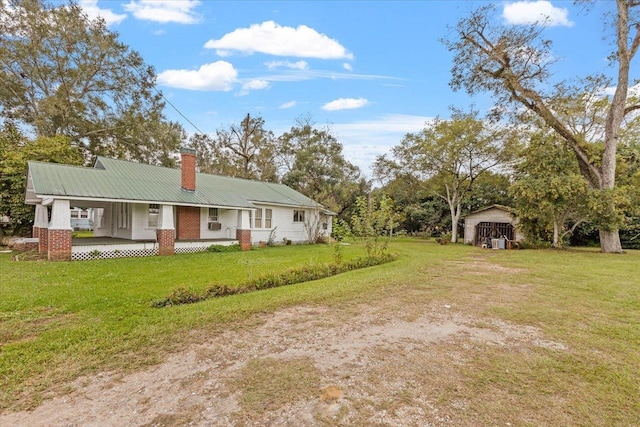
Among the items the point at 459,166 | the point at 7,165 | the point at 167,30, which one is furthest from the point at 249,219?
the point at 459,166

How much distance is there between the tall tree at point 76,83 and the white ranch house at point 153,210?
9.78 m

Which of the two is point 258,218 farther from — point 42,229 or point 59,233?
point 42,229

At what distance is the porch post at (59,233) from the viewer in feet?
37.0

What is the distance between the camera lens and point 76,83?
2291cm

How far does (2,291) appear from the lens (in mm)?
6727

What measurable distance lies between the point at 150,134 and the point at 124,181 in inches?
522

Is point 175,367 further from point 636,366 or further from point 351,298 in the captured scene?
point 636,366

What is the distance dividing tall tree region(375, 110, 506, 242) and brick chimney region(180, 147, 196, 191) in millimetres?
15745

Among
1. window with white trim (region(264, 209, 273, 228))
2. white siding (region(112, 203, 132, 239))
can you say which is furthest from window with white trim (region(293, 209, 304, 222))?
white siding (region(112, 203, 132, 239))

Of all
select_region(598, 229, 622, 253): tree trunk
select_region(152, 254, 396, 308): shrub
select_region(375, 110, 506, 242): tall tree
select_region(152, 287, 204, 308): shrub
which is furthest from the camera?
select_region(375, 110, 506, 242): tall tree

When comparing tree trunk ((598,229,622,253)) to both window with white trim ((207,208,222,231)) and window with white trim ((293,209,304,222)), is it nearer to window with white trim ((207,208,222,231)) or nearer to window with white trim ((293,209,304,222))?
window with white trim ((293,209,304,222))

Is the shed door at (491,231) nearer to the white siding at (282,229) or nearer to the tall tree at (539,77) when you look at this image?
the tall tree at (539,77)

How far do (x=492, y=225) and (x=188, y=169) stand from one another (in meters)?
19.5

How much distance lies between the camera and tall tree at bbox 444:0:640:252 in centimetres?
1573
